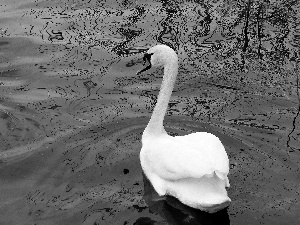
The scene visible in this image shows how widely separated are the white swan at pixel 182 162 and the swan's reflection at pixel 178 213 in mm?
154

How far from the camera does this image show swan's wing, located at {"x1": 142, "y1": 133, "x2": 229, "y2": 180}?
6113 mm

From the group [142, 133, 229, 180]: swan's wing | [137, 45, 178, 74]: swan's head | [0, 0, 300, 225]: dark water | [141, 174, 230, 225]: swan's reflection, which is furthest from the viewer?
[137, 45, 178, 74]: swan's head

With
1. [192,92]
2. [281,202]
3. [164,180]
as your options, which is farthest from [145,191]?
[192,92]

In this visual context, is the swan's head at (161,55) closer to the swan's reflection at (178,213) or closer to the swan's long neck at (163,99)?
the swan's long neck at (163,99)

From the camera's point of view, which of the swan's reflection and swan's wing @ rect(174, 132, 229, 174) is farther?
the swan's reflection

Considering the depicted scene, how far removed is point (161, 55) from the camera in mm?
7316

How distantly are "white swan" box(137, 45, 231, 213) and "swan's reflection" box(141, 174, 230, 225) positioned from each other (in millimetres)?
154

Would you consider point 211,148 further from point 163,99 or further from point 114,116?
point 114,116

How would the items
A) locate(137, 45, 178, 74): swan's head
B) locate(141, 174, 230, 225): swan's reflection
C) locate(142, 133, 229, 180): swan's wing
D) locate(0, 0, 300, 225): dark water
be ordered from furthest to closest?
locate(137, 45, 178, 74): swan's head → locate(0, 0, 300, 225): dark water → locate(141, 174, 230, 225): swan's reflection → locate(142, 133, 229, 180): swan's wing

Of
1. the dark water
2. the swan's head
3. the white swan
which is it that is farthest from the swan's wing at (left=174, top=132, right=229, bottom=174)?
the swan's head

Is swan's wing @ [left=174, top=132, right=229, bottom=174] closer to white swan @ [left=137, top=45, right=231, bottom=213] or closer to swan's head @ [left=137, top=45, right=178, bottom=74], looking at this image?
white swan @ [left=137, top=45, right=231, bottom=213]

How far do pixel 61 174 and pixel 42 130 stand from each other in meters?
1.15

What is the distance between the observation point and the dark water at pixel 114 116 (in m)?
6.72

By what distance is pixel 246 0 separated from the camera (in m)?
12.1
